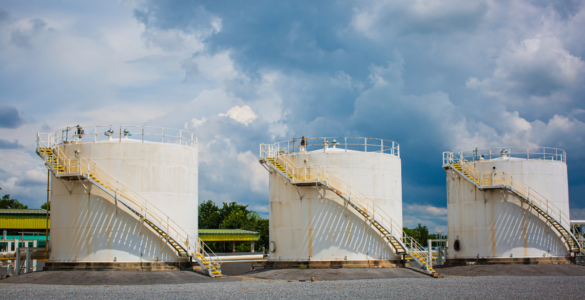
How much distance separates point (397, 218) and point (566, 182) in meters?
14.6

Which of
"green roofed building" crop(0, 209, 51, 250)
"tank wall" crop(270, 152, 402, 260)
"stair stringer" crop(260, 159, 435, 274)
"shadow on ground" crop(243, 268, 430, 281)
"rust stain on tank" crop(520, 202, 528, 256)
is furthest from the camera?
"green roofed building" crop(0, 209, 51, 250)

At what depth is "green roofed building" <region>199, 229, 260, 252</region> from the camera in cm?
6931

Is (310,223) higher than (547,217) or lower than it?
lower

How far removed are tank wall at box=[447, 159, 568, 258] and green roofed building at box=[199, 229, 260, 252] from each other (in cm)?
3549

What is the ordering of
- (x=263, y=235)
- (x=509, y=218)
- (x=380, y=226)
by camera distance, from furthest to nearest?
(x=263, y=235), (x=509, y=218), (x=380, y=226)

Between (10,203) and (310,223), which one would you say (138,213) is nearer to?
(310,223)

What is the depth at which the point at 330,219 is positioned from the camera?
113 ft

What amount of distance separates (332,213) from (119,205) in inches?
500

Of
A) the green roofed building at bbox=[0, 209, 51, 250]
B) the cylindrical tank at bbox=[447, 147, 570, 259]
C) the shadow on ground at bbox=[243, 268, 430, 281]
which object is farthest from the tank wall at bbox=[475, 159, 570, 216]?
the green roofed building at bbox=[0, 209, 51, 250]

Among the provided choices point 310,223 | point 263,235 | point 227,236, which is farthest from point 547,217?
point 263,235

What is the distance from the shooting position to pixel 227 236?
71.6m

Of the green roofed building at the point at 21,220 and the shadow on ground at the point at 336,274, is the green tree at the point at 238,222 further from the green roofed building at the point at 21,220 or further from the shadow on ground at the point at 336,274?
the shadow on ground at the point at 336,274

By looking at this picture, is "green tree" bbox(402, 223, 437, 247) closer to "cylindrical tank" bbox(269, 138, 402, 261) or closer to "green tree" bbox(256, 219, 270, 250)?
"green tree" bbox(256, 219, 270, 250)

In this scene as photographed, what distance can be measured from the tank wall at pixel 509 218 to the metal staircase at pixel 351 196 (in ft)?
24.2
